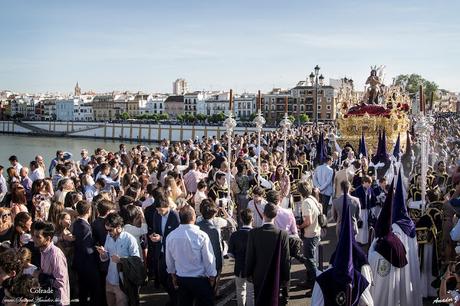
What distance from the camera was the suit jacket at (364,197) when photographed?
34.8ft

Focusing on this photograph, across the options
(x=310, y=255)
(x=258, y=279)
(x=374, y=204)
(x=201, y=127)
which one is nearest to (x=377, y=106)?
(x=374, y=204)

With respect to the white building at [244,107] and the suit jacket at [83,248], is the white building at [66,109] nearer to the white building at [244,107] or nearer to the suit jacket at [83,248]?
the white building at [244,107]

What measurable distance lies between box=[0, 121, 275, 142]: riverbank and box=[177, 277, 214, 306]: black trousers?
241 feet

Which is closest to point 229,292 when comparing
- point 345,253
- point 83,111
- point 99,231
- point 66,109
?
point 99,231

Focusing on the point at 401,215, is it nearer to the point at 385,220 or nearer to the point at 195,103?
the point at 385,220

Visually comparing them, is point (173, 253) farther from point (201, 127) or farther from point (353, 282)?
point (201, 127)

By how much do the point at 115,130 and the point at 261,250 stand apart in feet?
333

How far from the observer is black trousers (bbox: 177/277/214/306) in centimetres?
630

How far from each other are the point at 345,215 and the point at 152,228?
368 centimetres

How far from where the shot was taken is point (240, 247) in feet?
22.3

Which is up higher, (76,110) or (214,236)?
(76,110)

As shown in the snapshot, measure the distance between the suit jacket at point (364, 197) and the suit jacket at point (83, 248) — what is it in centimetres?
601

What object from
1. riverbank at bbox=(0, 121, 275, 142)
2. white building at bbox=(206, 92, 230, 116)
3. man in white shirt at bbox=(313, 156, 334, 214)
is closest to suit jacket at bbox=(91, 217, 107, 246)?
man in white shirt at bbox=(313, 156, 334, 214)

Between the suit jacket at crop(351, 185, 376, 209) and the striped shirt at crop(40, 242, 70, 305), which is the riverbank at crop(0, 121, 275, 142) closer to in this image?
the suit jacket at crop(351, 185, 376, 209)
